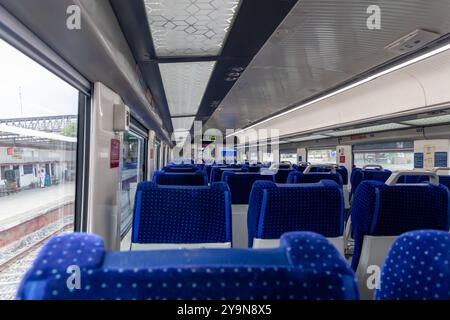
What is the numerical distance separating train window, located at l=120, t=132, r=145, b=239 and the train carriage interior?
4.67 ft

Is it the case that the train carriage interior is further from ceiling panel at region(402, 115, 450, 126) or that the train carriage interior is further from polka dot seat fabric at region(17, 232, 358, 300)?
ceiling panel at region(402, 115, 450, 126)

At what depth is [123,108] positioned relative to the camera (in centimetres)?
379

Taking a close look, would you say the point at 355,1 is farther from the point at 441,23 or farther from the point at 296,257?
the point at 296,257

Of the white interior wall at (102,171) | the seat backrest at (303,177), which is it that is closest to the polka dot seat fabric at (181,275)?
the white interior wall at (102,171)

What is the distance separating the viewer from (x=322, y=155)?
13.5 meters

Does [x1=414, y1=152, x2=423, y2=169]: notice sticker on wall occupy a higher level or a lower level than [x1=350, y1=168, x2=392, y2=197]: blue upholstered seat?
higher

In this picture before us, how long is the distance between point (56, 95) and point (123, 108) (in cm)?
107

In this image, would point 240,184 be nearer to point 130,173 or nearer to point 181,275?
point 181,275

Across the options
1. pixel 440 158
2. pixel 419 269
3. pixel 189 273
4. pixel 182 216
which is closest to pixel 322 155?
pixel 440 158

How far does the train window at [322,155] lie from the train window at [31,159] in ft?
36.1

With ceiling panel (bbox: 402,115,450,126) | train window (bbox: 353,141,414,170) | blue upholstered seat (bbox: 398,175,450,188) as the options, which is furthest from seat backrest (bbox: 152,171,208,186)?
train window (bbox: 353,141,414,170)

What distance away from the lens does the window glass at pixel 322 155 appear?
12516 millimetres

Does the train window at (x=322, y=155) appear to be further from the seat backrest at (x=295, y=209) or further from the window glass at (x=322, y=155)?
the seat backrest at (x=295, y=209)

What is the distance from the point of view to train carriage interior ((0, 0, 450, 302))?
0.58 metres
